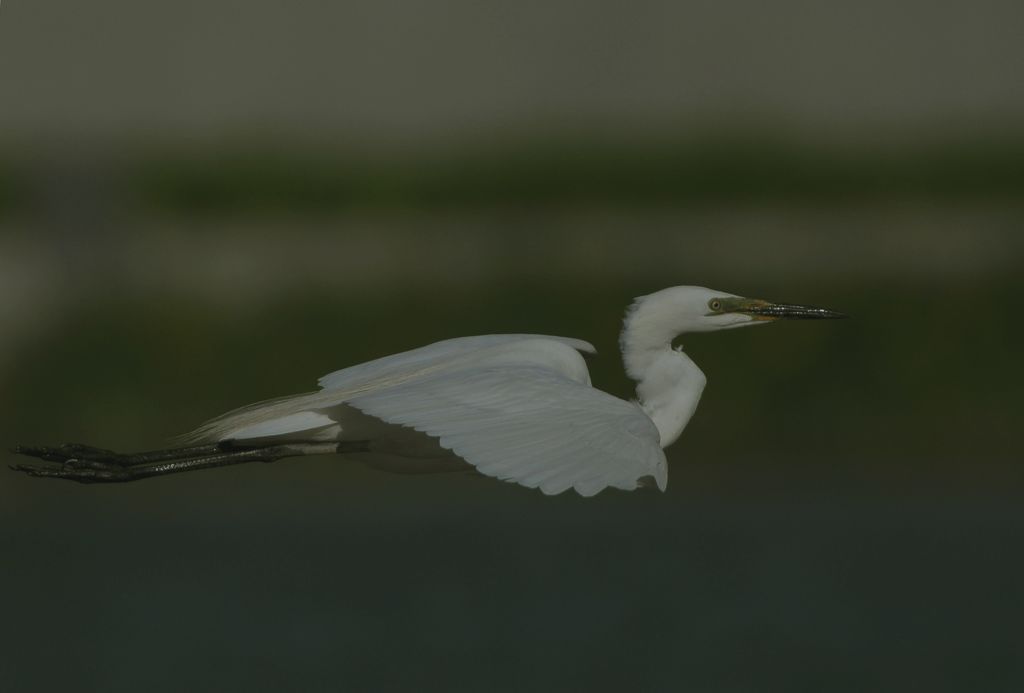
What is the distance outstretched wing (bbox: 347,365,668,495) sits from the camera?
384cm

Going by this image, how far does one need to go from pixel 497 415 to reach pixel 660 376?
2.57ft

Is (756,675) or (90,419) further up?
(90,419)

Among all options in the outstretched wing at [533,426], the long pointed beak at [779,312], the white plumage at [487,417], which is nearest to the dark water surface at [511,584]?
the long pointed beak at [779,312]

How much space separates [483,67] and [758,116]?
3.02 m

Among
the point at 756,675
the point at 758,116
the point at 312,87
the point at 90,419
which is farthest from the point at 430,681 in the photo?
the point at 312,87

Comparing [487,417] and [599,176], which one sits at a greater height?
[599,176]

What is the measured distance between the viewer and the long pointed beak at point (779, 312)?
16.0 feet

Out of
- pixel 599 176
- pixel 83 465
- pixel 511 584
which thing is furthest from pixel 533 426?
pixel 599 176

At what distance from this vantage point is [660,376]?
4797 millimetres

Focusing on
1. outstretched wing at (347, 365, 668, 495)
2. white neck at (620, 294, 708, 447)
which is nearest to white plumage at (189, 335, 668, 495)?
outstretched wing at (347, 365, 668, 495)

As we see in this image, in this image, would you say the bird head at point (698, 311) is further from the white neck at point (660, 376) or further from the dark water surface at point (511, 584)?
the dark water surface at point (511, 584)

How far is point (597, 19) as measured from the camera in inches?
505

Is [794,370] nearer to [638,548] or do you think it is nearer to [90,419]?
[638,548]

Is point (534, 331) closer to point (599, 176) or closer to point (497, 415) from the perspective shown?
point (599, 176)
